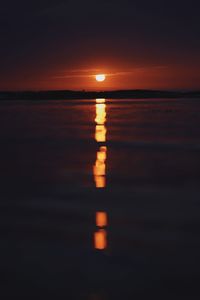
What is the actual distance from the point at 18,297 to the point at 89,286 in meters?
0.70

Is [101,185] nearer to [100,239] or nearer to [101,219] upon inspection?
[101,219]

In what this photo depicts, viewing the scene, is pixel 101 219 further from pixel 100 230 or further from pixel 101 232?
pixel 101 232

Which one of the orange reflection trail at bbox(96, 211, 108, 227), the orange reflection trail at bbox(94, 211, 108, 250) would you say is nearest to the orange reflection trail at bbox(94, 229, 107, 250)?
the orange reflection trail at bbox(94, 211, 108, 250)

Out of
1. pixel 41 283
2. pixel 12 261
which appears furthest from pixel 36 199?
pixel 41 283

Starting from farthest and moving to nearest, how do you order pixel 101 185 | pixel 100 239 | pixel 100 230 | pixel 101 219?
pixel 101 185
pixel 101 219
pixel 100 230
pixel 100 239

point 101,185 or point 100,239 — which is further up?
point 101,185

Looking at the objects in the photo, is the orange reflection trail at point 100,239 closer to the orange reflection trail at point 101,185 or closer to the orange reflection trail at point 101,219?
the orange reflection trail at point 101,185

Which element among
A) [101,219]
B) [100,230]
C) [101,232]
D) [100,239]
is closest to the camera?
[100,239]

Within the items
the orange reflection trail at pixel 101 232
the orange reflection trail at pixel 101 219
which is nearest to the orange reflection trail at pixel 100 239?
the orange reflection trail at pixel 101 232

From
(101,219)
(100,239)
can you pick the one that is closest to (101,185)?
(101,219)

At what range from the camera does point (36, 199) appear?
9883mm

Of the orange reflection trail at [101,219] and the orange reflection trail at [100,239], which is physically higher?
the orange reflection trail at [101,219]

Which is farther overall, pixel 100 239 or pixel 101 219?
pixel 101 219

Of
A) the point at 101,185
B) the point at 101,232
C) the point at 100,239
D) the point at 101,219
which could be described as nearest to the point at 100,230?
the point at 101,232
